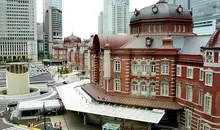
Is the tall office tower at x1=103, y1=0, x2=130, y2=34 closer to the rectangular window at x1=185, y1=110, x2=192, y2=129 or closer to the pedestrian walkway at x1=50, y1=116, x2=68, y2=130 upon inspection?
the pedestrian walkway at x1=50, y1=116, x2=68, y2=130

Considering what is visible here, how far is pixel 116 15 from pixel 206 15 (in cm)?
6181

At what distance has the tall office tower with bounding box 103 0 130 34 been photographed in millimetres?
174500

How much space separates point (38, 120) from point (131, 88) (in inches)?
531

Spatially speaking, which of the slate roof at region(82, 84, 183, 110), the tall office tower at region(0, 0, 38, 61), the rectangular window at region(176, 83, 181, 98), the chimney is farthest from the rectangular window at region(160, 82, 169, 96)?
the tall office tower at region(0, 0, 38, 61)

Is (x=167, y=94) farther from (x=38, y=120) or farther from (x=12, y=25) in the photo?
(x=12, y=25)

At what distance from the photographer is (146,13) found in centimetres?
3981

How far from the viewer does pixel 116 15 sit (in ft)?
576

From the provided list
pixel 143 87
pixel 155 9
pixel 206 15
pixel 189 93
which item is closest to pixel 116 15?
pixel 206 15

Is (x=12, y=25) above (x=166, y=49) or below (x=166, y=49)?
above

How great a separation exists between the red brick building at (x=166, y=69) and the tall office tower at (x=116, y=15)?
135m

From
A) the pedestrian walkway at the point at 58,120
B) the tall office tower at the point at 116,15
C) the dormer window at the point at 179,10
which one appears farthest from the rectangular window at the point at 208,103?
the tall office tower at the point at 116,15

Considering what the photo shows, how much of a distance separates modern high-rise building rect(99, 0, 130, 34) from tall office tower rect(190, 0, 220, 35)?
47098 mm

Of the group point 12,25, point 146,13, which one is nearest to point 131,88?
point 146,13

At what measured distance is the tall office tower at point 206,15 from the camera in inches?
4978
